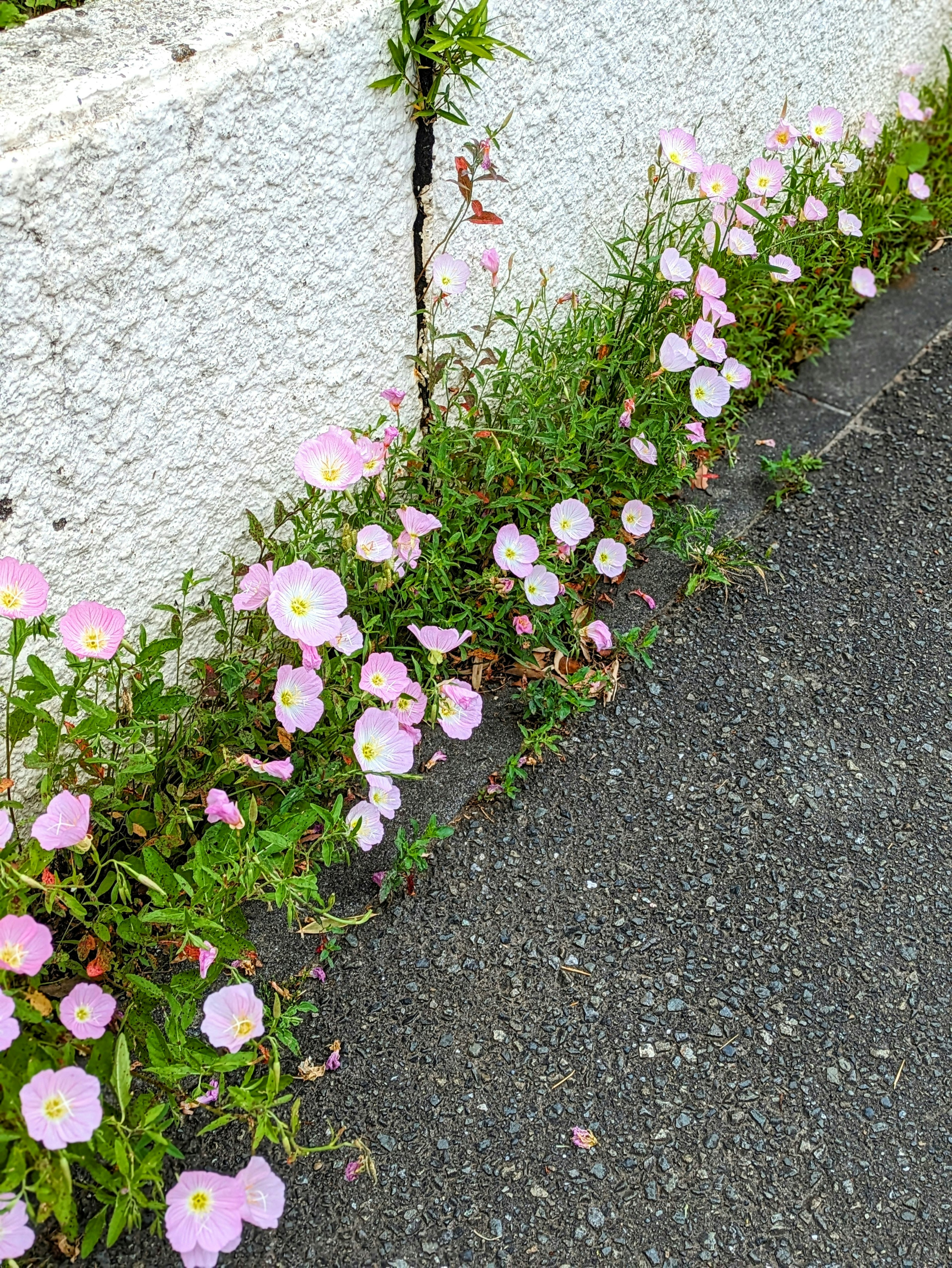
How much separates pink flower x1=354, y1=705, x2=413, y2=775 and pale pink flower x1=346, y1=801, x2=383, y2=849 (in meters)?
0.06

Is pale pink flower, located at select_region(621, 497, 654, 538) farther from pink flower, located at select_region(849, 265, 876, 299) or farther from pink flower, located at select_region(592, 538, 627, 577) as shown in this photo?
pink flower, located at select_region(849, 265, 876, 299)

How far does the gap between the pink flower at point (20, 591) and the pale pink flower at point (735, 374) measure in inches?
60.4

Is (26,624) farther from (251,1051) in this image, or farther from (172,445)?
(251,1051)

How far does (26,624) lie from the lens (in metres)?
1.61

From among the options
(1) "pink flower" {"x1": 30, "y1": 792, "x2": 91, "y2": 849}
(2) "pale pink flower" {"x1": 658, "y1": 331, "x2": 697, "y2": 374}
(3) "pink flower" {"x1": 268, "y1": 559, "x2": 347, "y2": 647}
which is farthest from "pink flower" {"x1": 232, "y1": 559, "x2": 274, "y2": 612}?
(2) "pale pink flower" {"x1": 658, "y1": 331, "x2": 697, "y2": 374}

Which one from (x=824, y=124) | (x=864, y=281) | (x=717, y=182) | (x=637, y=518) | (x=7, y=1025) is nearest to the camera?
(x=7, y=1025)

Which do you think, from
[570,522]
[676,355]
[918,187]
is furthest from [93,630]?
[918,187]

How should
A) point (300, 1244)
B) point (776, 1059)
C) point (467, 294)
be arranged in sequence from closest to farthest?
1. point (300, 1244)
2. point (776, 1059)
3. point (467, 294)

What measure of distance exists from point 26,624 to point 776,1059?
1.37 metres

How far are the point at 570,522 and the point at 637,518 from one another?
225 mm

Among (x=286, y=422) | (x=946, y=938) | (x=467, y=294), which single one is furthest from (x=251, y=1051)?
(x=467, y=294)

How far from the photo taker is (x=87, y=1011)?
57.9 inches

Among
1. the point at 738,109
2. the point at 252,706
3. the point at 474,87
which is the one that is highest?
the point at 474,87

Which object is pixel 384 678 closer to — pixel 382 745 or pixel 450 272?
pixel 382 745
